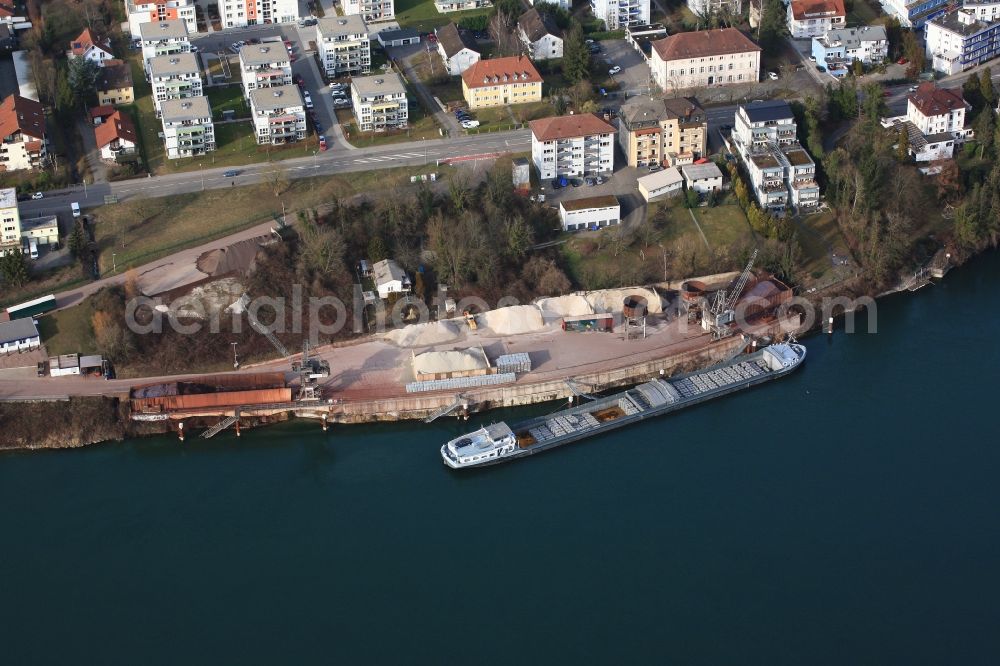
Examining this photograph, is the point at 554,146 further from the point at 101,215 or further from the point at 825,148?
the point at 101,215

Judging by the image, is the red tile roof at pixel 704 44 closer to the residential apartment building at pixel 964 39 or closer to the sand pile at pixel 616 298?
the residential apartment building at pixel 964 39

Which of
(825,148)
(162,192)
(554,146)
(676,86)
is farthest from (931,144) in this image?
(162,192)

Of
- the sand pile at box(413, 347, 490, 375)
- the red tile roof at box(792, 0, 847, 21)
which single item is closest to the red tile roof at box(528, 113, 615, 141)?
the sand pile at box(413, 347, 490, 375)

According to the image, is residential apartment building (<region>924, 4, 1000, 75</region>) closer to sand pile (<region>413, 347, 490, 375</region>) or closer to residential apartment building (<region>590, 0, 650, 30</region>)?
residential apartment building (<region>590, 0, 650, 30</region>)

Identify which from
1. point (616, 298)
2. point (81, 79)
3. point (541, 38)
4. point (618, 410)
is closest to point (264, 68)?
point (81, 79)

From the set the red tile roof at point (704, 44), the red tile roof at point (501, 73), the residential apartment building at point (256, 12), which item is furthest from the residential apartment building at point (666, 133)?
the residential apartment building at point (256, 12)
